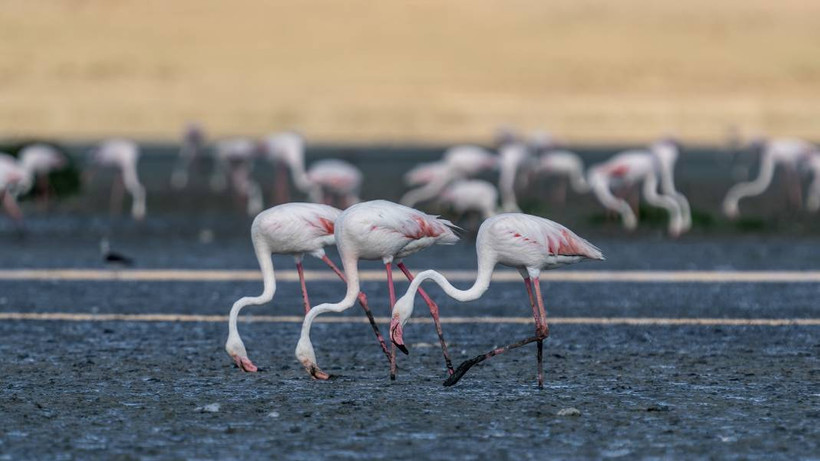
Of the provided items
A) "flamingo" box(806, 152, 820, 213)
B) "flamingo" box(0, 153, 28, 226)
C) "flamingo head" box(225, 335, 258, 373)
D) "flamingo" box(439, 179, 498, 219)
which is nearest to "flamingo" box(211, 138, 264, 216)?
"flamingo" box(439, 179, 498, 219)

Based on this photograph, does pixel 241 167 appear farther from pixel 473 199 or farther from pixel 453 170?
pixel 473 199

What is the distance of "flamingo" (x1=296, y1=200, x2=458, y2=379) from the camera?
7906mm

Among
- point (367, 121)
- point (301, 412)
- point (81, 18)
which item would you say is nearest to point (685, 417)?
point (301, 412)

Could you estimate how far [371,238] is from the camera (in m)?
7.94

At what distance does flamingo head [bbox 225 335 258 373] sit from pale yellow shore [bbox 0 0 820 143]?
50.5 m

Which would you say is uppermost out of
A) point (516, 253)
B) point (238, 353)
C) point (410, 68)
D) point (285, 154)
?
point (410, 68)

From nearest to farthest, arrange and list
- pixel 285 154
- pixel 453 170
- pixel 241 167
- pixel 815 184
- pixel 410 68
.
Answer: pixel 453 170, pixel 815 184, pixel 285 154, pixel 241 167, pixel 410 68

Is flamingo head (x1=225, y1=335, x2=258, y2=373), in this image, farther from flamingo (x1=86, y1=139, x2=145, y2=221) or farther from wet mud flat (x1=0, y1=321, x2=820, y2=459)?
flamingo (x1=86, y1=139, x2=145, y2=221)

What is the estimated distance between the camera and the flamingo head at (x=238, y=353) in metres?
8.05

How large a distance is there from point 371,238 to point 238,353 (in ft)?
3.17

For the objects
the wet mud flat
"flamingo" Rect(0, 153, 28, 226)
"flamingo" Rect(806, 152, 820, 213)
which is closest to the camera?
the wet mud flat

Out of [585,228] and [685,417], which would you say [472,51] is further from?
[685,417]

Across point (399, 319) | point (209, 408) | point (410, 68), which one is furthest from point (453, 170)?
point (410, 68)

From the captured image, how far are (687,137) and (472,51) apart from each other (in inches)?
1601
